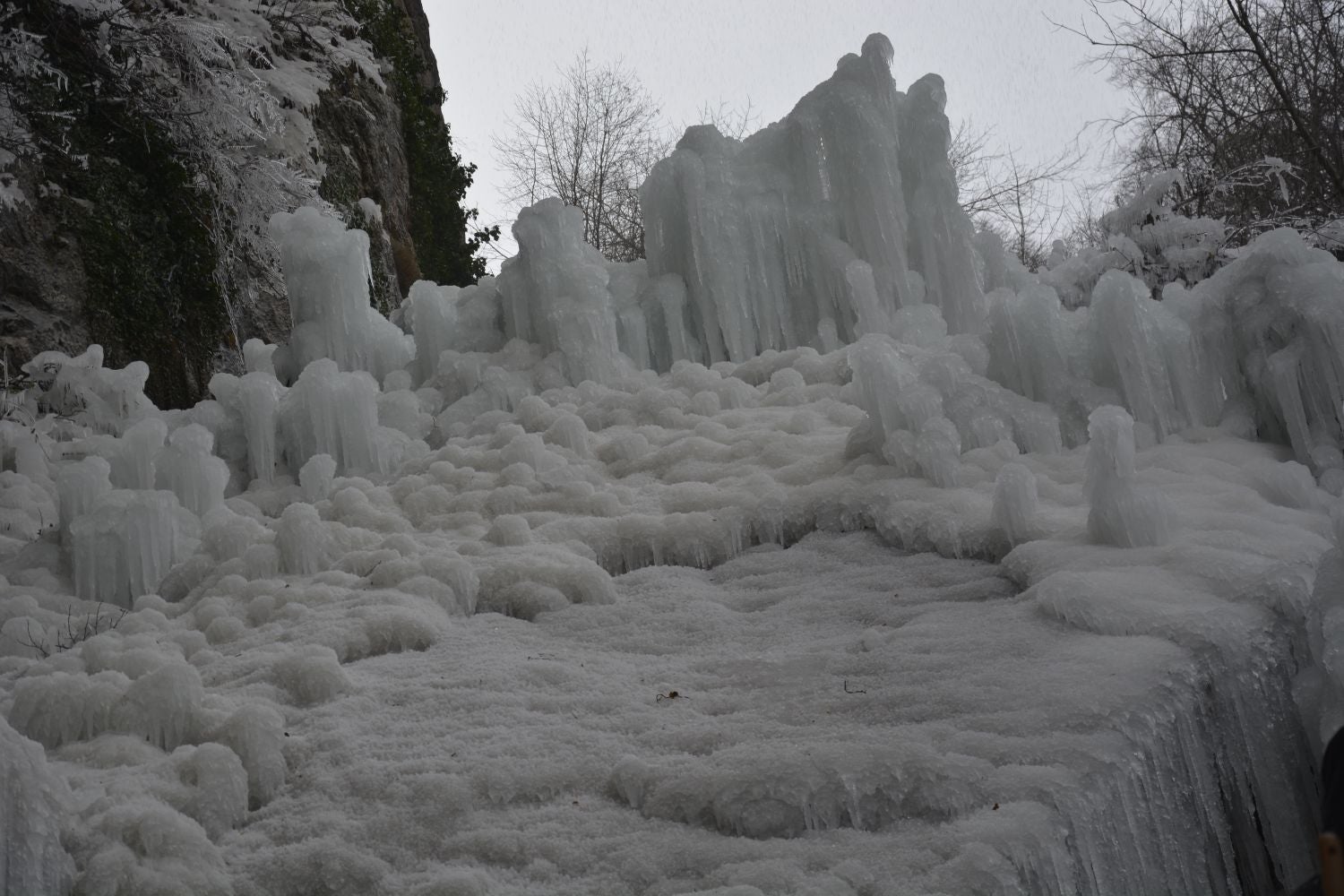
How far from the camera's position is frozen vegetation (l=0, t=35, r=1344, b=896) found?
3.29 metres

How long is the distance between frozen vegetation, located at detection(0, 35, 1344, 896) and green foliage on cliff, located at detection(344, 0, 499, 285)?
613 centimetres

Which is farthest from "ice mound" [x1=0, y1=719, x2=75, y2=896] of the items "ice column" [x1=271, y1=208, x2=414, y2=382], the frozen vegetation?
"ice column" [x1=271, y1=208, x2=414, y2=382]

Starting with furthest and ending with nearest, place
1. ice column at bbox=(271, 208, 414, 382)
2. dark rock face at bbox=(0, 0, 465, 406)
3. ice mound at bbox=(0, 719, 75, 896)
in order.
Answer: dark rock face at bbox=(0, 0, 465, 406) < ice column at bbox=(271, 208, 414, 382) < ice mound at bbox=(0, 719, 75, 896)

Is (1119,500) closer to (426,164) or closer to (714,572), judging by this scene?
(714,572)

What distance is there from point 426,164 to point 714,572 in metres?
11.6

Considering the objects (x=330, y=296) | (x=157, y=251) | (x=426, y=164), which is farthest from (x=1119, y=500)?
(x=426, y=164)

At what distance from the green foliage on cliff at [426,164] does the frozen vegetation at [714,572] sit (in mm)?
6131

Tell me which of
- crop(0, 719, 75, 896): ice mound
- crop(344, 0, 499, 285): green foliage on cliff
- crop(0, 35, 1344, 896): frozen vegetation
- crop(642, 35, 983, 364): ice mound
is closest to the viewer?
crop(0, 719, 75, 896): ice mound

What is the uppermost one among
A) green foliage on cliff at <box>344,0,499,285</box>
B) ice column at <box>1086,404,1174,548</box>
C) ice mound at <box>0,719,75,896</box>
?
green foliage on cliff at <box>344,0,499,285</box>

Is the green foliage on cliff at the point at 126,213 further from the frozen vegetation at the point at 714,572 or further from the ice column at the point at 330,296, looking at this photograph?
the ice column at the point at 330,296

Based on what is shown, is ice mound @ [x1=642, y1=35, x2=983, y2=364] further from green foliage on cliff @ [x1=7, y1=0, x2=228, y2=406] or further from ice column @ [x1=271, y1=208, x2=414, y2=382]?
green foliage on cliff @ [x1=7, y1=0, x2=228, y2=406]

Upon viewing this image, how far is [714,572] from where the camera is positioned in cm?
545

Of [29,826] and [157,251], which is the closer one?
[29,826]

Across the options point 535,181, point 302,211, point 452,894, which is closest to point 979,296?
point 302,211
